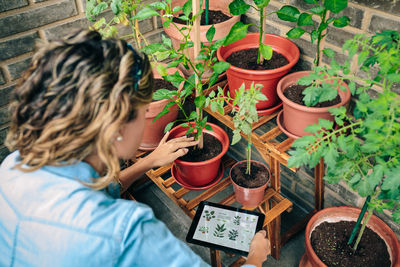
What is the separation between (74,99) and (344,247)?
48.7 inches

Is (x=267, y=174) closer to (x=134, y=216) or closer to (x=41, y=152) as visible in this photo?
(x=134, y=216)

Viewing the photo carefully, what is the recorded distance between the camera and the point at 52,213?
84 centimetres

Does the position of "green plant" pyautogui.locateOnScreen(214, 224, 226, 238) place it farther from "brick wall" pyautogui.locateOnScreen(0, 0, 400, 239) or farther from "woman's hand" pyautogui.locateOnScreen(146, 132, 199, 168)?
"brick wall" pyautogui.locateOnScreen(0, 0, 400, 239)

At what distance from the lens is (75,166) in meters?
0.93

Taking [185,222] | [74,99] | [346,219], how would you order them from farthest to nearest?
[185,222]
[346,219]
[74,99]

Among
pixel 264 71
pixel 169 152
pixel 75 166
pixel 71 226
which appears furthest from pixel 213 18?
pixel 71 226

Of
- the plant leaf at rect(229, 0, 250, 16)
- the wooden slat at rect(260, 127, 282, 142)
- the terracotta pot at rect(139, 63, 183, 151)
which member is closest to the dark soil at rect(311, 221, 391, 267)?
the wooden slat at rect(260, 127, 282, 142)

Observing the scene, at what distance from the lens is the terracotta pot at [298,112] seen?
1.28 metres

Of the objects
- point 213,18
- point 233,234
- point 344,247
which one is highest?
point 213,18

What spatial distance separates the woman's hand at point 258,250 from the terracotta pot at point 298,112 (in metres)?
0.43

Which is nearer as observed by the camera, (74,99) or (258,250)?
(74,99)

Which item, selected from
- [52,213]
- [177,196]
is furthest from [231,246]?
[52,213]

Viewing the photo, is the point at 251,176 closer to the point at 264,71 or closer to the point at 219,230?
the point at 219,230

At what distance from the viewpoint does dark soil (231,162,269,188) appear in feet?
5.00
